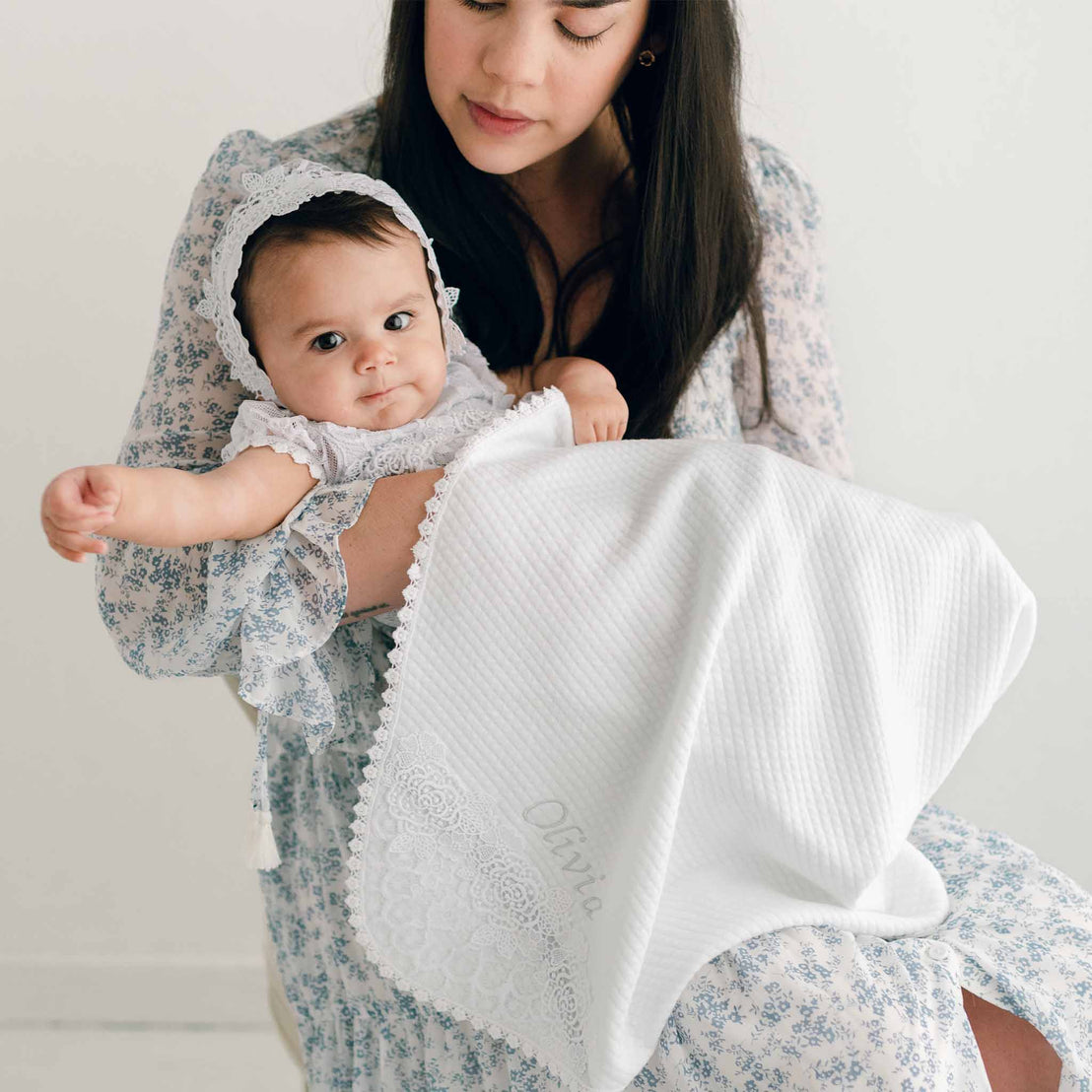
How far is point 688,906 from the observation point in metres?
1.09

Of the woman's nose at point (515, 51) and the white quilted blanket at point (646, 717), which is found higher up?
the woman's nose at point (515, 51)

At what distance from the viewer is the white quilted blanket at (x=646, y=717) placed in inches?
41.1

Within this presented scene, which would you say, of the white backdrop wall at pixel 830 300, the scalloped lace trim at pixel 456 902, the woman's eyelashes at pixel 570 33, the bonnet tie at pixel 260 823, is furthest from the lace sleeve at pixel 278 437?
the white backdrop wall at pixel 830 300

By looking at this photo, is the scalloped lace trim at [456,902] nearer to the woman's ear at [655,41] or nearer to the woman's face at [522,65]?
the woman's face at [522,65]

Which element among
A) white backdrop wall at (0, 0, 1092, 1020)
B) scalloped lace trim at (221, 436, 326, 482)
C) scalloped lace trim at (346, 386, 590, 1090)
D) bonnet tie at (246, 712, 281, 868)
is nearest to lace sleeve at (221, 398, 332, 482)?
scalloped lace trim at (221, 436, 326, 482)

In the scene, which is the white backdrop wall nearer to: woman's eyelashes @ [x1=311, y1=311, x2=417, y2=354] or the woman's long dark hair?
the woman's long dark hair

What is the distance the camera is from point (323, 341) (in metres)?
1.17

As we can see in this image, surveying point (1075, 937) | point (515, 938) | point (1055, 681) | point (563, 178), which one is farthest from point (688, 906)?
point (1055, 681)

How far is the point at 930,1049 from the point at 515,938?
0.37 m

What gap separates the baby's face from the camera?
1.15 metres

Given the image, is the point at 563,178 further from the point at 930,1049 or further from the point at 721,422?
the point at 930,1049

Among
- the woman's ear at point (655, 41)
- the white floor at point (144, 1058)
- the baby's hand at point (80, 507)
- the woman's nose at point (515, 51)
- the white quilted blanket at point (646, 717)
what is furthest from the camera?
the white floor at point (144, 1058)

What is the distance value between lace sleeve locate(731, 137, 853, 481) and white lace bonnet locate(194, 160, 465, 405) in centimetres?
56

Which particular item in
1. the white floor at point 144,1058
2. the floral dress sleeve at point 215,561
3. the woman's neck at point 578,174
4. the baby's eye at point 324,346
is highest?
the woman's neck at point 578,174
